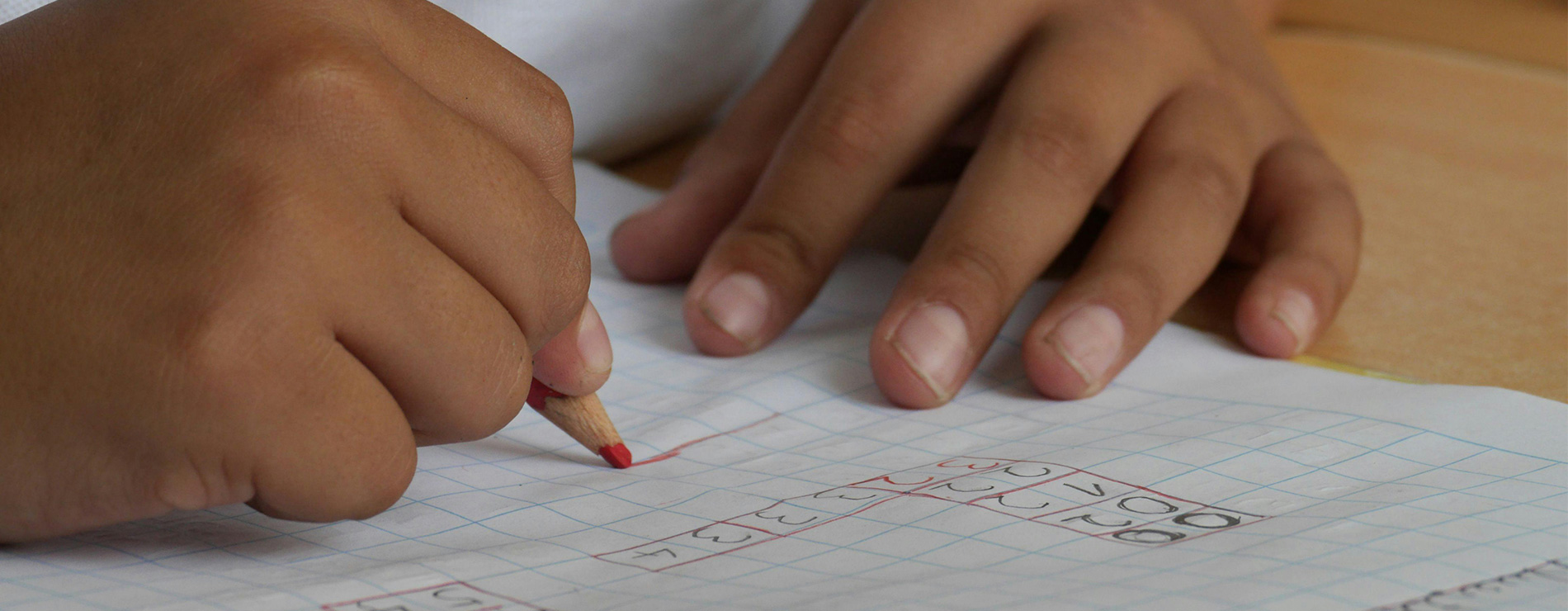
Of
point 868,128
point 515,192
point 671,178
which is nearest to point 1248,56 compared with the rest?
point 868,128

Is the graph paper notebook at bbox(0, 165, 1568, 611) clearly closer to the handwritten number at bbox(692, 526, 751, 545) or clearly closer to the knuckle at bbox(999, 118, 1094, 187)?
the handwritten number at bbox(692, 526, 751, 545)

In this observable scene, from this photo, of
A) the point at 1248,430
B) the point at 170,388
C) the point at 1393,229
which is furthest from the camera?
the point at 1393,229

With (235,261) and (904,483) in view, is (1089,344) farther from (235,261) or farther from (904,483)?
(235,261)

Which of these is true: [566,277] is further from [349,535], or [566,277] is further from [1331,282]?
[1331,282]

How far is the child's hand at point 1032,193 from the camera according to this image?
54 cm

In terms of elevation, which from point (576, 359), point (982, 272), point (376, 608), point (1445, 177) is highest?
point (1445, 177)

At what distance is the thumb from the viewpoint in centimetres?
44

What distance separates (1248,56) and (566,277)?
1.57ft

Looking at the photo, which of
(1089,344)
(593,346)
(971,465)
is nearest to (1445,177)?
(1089,344)

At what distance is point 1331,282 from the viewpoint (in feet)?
1.89

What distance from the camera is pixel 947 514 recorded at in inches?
15.6

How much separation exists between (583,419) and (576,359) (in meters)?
0.03

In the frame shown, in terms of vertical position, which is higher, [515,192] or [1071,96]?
[1071,96]

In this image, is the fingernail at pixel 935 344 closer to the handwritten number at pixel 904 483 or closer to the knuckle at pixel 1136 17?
the handwritten number at pixel 904 483
